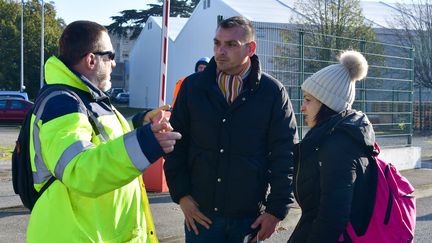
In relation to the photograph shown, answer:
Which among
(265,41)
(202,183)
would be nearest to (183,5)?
(265,41)

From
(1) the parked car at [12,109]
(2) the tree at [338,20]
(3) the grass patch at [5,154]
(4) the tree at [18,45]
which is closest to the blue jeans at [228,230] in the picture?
(3) the grass patch at [5,154]

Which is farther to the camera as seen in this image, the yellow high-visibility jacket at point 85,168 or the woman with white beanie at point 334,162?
the woman with white beanie at point 334,162

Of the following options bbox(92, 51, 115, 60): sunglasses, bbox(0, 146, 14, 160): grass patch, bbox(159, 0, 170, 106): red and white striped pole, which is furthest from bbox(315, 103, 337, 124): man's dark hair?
bbox(0, 146, 14, 160): grass patch

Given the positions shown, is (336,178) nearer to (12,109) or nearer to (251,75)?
(251,75)

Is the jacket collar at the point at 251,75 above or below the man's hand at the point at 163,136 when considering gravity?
above

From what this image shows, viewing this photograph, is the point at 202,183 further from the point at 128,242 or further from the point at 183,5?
the point at 183,5

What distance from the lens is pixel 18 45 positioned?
1842 inches

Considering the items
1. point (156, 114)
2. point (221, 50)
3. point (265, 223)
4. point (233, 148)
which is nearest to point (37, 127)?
point (156, 114)

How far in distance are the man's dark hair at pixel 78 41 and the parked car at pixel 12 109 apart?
27.7 m

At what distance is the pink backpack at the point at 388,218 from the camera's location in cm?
303

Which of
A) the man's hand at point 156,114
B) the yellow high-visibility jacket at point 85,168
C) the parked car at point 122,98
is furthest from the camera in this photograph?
the parked car at point 122,98

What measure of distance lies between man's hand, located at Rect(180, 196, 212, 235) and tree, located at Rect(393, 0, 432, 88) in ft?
84.7

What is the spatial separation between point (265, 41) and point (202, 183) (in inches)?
241

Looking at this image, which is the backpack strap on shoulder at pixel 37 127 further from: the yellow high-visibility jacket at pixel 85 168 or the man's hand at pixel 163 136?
the man's hand at pixel 163 136
